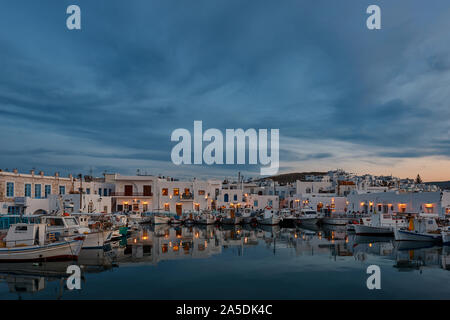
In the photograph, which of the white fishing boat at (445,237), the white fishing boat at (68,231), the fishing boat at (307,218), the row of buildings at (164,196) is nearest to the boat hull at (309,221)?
the fishing boat at (307,218)

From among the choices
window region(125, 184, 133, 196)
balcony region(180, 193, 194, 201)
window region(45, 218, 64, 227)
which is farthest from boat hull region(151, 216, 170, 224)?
window region(45, 218, 64, 227)

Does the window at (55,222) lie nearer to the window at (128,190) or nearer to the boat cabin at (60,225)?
the boat cabin at (60,225)

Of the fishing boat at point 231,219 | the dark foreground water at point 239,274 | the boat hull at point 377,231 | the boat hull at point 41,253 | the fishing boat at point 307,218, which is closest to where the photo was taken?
the dark foreground water at point 239,274

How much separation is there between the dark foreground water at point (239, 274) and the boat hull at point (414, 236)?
270 cm

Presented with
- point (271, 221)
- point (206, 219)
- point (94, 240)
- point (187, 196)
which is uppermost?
point (187, 196)

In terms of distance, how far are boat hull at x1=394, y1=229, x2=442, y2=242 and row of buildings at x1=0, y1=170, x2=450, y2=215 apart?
1068 cm

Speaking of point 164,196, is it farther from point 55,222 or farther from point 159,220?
point 55,222

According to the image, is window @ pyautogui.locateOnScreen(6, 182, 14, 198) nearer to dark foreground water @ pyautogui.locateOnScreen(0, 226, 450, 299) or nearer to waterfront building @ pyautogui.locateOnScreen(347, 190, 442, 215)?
dark foreground water @ pyautogui.locateOnScreen(0, 226, 450, 299)

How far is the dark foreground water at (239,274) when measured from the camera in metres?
13.1

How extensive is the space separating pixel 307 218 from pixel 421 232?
2260cm

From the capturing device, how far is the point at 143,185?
5500 cm

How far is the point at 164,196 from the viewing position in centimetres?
5566

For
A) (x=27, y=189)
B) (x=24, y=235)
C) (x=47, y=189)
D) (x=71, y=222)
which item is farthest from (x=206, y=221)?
(x=24, y=235)
